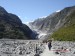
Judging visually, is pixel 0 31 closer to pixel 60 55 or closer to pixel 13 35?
pixel 13 35

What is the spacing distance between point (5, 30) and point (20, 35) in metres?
11.4

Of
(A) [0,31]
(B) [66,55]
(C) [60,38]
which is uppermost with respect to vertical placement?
(A) [0,31]

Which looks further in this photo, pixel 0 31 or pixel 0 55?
pixel 0 31

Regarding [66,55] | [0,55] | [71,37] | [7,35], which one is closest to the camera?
[66,55]

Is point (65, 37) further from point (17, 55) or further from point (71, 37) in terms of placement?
point (17, 55)

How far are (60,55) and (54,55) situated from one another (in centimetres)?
93

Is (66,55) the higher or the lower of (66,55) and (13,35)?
the lower

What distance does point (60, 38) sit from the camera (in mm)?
102312

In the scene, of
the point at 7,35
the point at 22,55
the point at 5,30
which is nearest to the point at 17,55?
the point at 22,55

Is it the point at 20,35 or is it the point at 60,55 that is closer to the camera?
the point at 60,55

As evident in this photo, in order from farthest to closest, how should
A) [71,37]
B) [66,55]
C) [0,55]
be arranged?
[71,37], [0,55], [66,55]

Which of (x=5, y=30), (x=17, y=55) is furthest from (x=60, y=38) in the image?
(x=5, y=30)

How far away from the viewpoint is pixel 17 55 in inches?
1644

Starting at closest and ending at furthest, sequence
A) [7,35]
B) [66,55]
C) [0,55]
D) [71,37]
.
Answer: [66,55]
[0,55]
[71,37]
[7,35]
